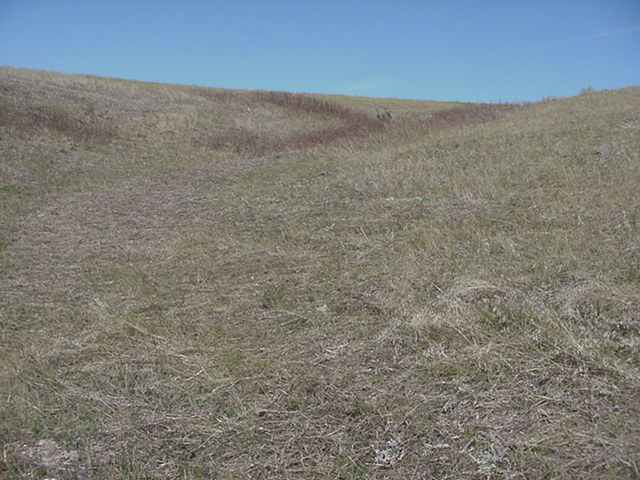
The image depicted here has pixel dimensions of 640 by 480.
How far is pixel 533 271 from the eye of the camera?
4363 millimetres

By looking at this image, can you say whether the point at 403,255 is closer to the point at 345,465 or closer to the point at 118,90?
the point at 345,465

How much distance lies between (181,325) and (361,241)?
2.43 metres

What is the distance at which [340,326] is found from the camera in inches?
153

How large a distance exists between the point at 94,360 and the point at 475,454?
107 inches

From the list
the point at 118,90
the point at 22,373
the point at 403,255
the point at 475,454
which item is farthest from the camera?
the point at 118,90

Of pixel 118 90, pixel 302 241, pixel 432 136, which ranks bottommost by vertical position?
pixel 302 241

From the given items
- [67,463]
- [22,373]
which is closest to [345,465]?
[67,463]

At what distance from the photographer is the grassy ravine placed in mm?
2619

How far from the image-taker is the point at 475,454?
2.48 meters

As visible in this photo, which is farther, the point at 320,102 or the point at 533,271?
the point at 320,102

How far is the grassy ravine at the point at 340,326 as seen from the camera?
8.59 feet

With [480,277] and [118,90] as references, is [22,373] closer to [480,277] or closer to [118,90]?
[480,277]

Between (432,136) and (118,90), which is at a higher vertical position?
(118,90)

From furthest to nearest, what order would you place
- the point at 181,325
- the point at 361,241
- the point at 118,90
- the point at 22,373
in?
the point at 118,90, the point at 361,241, the point at 181,325, the point at 22,373
